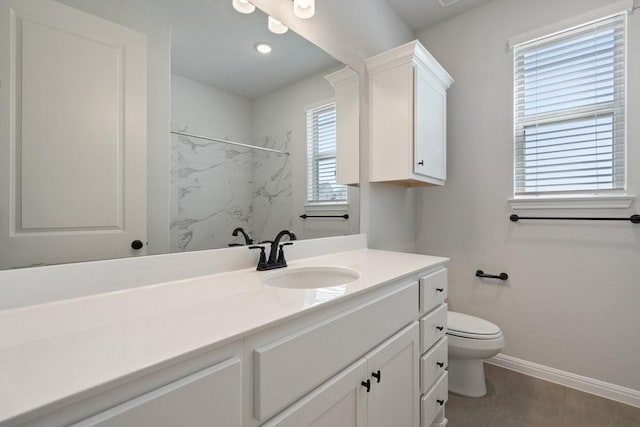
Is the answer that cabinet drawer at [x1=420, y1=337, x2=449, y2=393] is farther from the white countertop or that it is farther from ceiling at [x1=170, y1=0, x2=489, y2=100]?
ceiling at [x1=170, y1=0, x2=489, y2=100]

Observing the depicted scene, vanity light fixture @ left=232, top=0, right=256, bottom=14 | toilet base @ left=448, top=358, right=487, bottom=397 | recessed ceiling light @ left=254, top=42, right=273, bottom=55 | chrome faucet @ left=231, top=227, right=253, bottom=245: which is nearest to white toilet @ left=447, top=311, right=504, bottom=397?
toilet base @ left=448, top=358, right=487, bottom=397

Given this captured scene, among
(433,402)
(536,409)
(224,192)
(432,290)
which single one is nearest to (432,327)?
(432,290)

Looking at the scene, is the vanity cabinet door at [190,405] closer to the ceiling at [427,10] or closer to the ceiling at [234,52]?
the ceiling at [234,52]

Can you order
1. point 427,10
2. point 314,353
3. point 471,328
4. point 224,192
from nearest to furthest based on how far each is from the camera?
point 314,353 → point 224,192 → point 471,328 → point 427,10

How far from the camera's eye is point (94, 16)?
0.87 metres

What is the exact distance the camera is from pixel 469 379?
1802 millimetres

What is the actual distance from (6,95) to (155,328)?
703 millimetres

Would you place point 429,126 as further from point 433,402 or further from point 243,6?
point 433,402

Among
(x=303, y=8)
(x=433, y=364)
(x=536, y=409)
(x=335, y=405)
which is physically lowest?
(x=536, y=409)

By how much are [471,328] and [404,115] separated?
1341mm

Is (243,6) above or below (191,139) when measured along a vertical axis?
above

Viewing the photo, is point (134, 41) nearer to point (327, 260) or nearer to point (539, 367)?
point (327, 260)

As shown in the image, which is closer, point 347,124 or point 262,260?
point 262,260

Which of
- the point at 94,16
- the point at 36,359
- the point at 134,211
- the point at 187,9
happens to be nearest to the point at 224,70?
the point at 187,9
